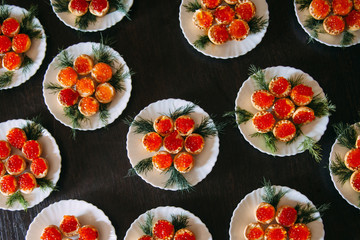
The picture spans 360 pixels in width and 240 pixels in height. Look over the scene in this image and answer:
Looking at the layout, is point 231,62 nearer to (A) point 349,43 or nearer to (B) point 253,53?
(B) point 253,53

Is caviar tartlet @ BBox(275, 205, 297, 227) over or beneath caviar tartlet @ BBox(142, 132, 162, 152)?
beneath

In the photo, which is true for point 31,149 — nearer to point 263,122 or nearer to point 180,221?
point 180,221

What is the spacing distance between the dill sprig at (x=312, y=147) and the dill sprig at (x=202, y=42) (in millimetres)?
679

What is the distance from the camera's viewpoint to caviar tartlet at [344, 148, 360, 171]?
2.00 meters

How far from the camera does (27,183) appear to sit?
2.03 meters

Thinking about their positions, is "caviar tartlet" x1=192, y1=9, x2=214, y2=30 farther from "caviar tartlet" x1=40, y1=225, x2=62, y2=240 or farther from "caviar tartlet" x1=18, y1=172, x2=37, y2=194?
"caviar tartlet" x1=40, y1=225, x2=62, y2=240

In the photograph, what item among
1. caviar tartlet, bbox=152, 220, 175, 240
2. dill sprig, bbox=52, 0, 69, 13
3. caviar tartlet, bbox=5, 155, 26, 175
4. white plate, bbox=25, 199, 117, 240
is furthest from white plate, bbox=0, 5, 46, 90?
caviar tartlet, bbox=152, 220, 175, 240

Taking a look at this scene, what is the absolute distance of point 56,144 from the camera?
2.10 metres

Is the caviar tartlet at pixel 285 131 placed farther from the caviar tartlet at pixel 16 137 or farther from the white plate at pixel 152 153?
the caviar tartlet at pixel 16 137

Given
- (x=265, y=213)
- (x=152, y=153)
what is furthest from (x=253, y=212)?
(x=152, y=153)

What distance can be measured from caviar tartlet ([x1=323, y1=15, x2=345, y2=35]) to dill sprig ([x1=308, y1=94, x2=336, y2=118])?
330 mm

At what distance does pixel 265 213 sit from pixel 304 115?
51cm

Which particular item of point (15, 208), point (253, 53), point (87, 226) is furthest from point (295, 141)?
point (15, 208)

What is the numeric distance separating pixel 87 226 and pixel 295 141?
1090 mm
